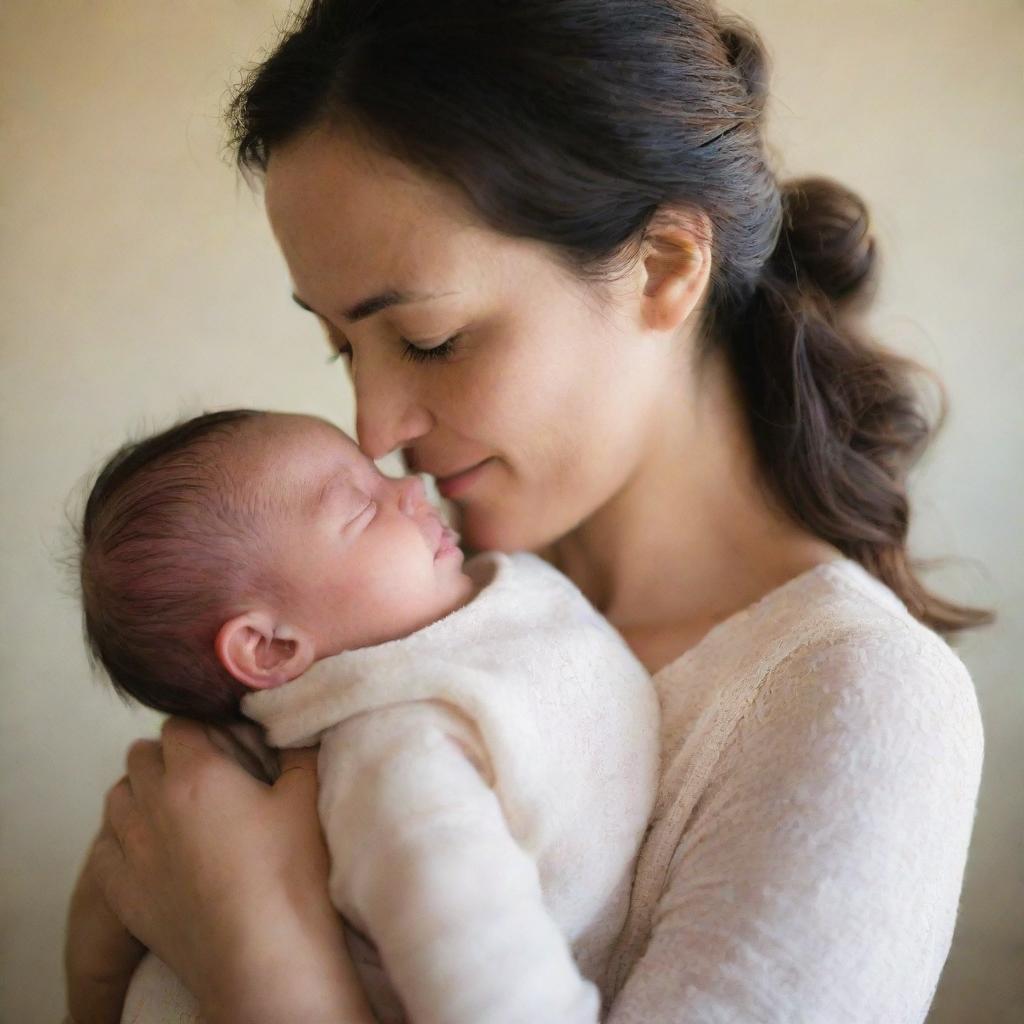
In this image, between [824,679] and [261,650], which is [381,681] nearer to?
[261,650]

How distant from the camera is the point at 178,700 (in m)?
0.99

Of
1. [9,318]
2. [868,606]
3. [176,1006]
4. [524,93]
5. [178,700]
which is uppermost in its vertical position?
[524,93]

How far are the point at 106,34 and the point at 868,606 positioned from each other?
5.98 ft

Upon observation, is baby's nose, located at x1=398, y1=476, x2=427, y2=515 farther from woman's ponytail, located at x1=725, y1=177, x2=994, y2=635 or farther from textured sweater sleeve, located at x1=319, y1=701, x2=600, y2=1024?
woman's ponytail, located at x1=725, y1=177, x2=994, y2=635

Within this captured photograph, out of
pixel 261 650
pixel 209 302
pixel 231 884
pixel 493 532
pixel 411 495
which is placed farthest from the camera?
pixel 209 302

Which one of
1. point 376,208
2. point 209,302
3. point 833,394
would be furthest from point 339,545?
point 209,302

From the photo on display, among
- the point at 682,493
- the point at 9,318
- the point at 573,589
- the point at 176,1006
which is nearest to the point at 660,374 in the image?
the point at 682,493

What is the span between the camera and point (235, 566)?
0.94m

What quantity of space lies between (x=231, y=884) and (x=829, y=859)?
53 cm

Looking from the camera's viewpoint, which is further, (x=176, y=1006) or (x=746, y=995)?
(x=176, y=1006)

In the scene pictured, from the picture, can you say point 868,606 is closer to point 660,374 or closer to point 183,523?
point 660,374

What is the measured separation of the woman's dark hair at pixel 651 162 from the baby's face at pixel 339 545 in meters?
0.31

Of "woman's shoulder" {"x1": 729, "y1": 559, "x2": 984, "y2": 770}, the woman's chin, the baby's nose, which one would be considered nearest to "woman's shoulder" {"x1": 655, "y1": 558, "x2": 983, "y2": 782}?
"woman's shoulder" {"x1": 729, "y1": 559, "x2": 984, "y2": 770}

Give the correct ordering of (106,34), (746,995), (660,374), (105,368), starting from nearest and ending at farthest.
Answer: (746,995), (660,374), (106,34), (105,368)
